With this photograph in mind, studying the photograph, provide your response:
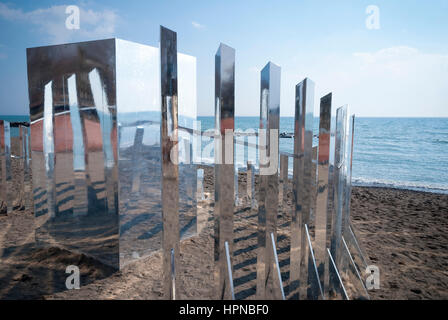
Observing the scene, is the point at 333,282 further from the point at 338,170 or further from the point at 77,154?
the point at 77,154

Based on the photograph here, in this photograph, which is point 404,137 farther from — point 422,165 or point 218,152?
point 218,152

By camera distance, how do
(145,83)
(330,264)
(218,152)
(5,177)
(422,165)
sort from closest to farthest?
(218,152)
(330,264)
(145,83)
(5,177)
(422,165)

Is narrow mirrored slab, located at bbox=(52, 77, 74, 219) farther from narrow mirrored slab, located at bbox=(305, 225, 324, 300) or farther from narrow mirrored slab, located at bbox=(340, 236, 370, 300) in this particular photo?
narrow mirrored slab, located at bbox=(340, 236, 370, 300)

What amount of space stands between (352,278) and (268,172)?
1648mm

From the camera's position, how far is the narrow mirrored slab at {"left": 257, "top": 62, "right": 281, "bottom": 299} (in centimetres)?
213

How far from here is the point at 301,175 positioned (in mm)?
2371

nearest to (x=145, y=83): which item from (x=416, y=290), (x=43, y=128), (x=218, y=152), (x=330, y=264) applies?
(x=43, y=128)

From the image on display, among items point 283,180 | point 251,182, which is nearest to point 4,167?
point 251,182

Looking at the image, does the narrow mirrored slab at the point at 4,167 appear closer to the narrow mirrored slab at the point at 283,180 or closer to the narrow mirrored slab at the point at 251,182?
the narrow mirrored slab at the point at 251,182

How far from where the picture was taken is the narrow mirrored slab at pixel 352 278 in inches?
104

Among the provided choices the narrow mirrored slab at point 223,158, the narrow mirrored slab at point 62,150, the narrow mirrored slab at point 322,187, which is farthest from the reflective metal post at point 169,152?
the narrow mirrored slab at point 62,150

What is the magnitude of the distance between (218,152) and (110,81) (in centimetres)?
182

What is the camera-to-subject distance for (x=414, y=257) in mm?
3949

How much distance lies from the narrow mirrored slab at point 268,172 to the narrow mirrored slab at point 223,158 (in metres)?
0.28
